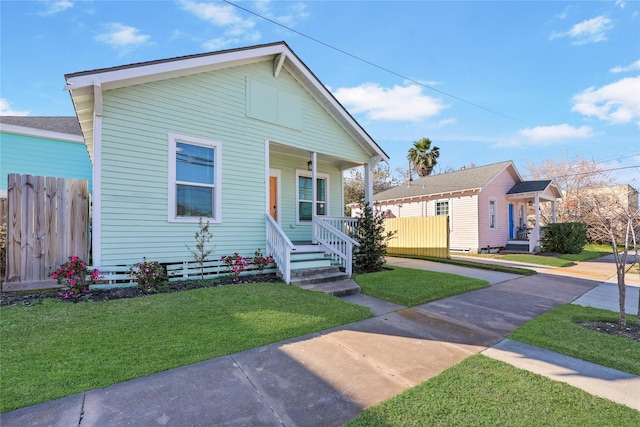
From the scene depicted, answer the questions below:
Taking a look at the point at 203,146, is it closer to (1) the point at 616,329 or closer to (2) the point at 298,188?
(2) the point at 298,188

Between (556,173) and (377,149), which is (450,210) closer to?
(377,149)

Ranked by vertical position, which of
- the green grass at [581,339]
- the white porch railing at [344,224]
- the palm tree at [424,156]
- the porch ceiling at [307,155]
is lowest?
the green grass at [581,339]

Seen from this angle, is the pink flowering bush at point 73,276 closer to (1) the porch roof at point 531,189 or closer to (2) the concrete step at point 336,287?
(2) the concrete step at point 336,287

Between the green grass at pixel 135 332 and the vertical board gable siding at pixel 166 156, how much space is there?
59.3 inches

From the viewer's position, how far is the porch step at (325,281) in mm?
5980

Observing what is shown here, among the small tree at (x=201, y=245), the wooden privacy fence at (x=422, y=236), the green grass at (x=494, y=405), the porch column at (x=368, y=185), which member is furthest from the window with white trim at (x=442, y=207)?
the green grass at (x=494, y=405)

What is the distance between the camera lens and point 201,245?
6180 millimetres

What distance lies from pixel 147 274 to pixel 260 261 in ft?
7.68

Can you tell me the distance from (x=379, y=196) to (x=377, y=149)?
11758 mm

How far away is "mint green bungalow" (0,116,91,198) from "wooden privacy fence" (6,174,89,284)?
22.2ft

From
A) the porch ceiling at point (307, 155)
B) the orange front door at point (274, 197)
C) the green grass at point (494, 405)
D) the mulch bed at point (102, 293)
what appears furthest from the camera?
the orange front door at point (274, 197)

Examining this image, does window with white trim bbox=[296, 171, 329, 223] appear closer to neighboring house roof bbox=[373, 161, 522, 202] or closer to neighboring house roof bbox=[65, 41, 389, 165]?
neighboring house roof bbox=[65, 41, 389, 165]

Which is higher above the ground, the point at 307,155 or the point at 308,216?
the point at 307,155

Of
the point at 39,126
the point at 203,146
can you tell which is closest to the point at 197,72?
the point at 203,146
